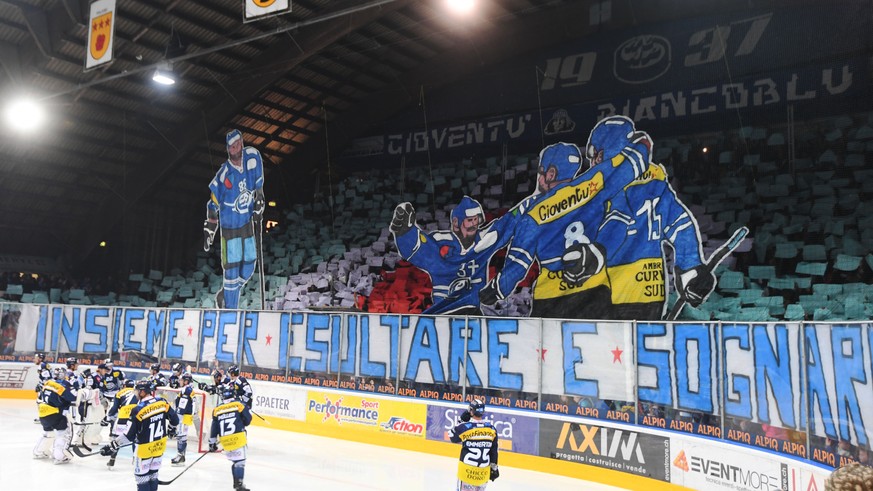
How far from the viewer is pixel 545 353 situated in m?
15.7

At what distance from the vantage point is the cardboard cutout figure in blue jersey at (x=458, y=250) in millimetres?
19891

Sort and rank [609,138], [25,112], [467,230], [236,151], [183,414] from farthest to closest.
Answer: [236,151]
[25,112]
[467,230]
[609,138]
[183,414]

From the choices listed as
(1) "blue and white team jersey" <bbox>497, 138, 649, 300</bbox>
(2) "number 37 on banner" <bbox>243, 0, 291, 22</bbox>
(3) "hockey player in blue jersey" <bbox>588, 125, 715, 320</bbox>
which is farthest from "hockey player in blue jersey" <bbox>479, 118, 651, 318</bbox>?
(2) "number 37 on banner" <bbox>243, 0, 291, 22</bbox>

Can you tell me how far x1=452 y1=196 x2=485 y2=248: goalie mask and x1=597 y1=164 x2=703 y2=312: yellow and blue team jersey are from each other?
407cm

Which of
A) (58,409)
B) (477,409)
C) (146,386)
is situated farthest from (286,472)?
(477,409)

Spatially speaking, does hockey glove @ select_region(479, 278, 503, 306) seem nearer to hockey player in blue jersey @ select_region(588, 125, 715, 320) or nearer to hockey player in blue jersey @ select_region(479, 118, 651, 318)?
hockey player in blue jersey @ select_region(479, 118, 651, 318)

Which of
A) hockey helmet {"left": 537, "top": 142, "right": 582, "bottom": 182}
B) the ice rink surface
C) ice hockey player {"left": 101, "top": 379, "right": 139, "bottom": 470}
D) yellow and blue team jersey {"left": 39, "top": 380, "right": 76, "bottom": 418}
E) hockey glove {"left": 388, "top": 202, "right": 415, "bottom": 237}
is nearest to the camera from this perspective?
ice hockey player {"left": 101, "top": 379, "right": 139, "bottom": 470}

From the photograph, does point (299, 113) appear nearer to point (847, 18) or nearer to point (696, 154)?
point (696, 154)

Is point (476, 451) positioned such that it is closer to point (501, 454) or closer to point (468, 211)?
point (501, 454)

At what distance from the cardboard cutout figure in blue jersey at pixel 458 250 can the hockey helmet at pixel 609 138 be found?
3.03 metres

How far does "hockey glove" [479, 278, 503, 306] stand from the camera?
19578mm

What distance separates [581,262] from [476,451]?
370 inches

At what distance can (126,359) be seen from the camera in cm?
2366

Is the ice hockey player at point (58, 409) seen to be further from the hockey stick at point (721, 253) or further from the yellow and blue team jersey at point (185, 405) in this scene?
the hockey stick at point (721, 253)
